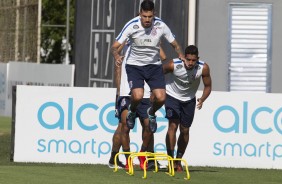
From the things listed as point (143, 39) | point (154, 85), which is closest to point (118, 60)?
point (143, 39)

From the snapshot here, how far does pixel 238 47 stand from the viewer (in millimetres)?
30109

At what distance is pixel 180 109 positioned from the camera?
1817 cm

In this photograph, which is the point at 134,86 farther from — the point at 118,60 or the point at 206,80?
the point at 206,80

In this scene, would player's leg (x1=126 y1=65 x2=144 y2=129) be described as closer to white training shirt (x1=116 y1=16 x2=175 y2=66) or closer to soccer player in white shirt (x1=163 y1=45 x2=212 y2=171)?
white training shirt (x1=116 y1=16 x2=175 y2=66)

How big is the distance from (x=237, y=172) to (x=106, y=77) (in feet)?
49.2

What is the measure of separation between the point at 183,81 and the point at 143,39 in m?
1.41

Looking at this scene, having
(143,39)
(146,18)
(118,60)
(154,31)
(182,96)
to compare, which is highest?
(146,18)

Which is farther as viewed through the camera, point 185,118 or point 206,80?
point 185,118

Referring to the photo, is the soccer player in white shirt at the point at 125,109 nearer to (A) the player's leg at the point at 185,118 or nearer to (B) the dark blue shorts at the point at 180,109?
(B) the dark blue shorts at the point at 180,109

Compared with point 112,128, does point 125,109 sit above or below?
above

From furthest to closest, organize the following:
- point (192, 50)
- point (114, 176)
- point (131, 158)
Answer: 1. point (192, 50)
2. point (131, 158)
3. point (114, 176)

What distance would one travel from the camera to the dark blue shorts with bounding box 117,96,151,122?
17.5 meters

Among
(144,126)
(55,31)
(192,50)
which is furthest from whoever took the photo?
(55,31)

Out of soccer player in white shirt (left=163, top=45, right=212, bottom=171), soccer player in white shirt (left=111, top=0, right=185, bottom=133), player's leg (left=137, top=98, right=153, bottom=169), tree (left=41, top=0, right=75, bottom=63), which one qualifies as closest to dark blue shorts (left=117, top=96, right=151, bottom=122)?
player's leg (left=137, top=98, right=153, bottom=169)
